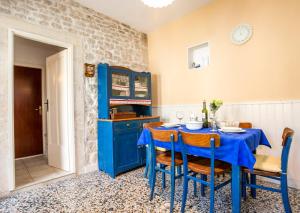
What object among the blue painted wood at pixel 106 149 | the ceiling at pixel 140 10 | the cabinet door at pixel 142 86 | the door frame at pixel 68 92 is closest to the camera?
the door frame at pixel 68 92

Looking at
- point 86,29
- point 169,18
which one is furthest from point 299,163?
point 86,29

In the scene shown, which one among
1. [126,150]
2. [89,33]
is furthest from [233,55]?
[89,33]

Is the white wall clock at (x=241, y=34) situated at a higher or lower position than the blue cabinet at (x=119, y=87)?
higher

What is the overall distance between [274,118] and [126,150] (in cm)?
235

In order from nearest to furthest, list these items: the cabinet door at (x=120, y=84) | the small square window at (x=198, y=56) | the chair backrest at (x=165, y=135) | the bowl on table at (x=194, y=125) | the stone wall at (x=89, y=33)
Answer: the chair backrest at (x=165, y=135) → the bowl on table at (x=194, y=125) → the stone wall at (x=89, y=33) → the cabinet door at (x=120, y=84) → the small square window at (x=198, y=56)

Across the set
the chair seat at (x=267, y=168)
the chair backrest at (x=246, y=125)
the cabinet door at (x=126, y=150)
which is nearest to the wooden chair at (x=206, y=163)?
the chair seat at (x=267, y=168)

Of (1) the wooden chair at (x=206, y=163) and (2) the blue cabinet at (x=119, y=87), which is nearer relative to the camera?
(1) the wooden chair at (x=206, y=163)

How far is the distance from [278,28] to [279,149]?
1.70 meters

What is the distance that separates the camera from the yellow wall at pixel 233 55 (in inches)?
95.4

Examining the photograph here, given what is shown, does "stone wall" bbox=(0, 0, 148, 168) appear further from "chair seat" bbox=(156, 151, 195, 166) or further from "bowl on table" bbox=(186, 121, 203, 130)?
"bowl on table" bbox=(186, 121, 203, 130)

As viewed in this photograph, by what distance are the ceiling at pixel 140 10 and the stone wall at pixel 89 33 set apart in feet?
0.51

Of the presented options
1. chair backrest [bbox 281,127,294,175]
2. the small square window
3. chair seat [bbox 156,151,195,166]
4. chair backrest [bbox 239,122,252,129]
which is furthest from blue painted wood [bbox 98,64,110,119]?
chair backrest [bbox 281,127,294,175]

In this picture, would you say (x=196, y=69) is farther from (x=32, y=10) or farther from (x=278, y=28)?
(x=32, y=10)

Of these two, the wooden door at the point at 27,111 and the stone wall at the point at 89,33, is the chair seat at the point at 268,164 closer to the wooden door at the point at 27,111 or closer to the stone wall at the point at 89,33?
the stone wall at the point at 89,33
